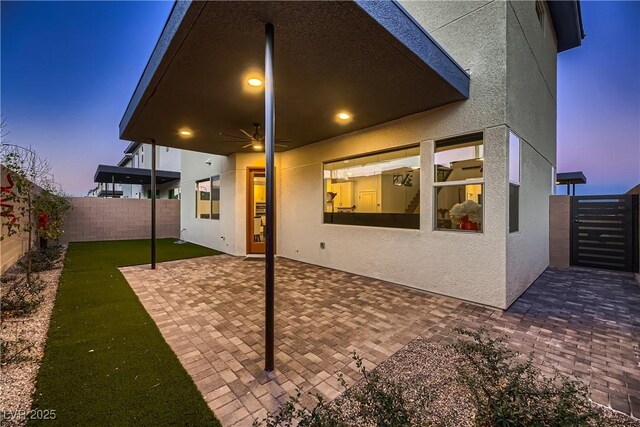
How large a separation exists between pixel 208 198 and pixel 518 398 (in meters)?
9.22

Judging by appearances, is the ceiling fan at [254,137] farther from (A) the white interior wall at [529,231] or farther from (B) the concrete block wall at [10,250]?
(A) the white interior wall at [529,231]

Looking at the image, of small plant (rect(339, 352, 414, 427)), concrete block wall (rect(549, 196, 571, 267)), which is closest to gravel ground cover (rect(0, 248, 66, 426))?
small plant (rect(339, 352, 414, 427))

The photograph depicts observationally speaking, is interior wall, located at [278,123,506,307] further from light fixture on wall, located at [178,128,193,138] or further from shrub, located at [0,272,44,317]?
shrub, located at [0,272,44,317]

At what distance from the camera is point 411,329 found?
9.93 feet

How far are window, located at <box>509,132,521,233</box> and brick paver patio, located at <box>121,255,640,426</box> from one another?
1.19 meters

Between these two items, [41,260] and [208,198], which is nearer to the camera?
[41,260]

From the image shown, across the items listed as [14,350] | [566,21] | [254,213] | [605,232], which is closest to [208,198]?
[254,213]

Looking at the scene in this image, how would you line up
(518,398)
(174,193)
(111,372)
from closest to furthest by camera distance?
(518,398) → (111,372) → (174,193)

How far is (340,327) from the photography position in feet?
10.1

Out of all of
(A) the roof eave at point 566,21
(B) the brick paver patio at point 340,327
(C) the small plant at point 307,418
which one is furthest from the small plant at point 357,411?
(A) the roof eave at point 566,21

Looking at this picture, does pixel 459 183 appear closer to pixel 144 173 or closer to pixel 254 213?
pixel 254 213

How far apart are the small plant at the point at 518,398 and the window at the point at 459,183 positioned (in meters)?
2.13

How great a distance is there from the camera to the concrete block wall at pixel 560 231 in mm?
6477

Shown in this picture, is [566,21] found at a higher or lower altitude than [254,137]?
higher
